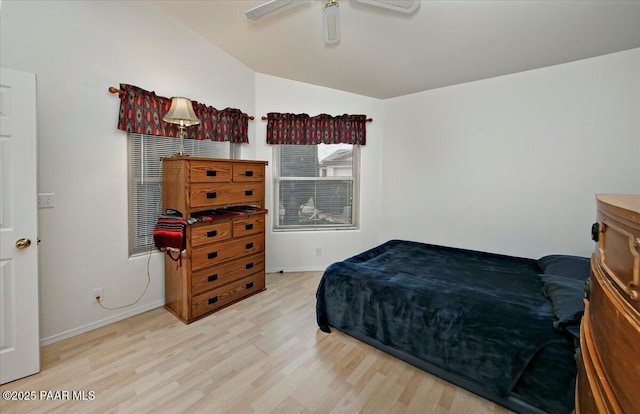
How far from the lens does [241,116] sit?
3389mm

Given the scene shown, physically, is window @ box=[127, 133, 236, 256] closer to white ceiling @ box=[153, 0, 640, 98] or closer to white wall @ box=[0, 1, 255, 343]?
white wall @ box=[0, 1, 255, 343]

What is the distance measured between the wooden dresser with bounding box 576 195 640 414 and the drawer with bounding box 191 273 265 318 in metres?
2.61

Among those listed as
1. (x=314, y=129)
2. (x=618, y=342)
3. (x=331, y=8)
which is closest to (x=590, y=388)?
(x=618, y=342)

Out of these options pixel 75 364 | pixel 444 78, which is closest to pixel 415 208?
pixel 444 78

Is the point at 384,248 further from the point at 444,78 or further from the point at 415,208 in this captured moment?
the point at 444,78

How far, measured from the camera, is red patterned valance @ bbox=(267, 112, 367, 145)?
144 inches

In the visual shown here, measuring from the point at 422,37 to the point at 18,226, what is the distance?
3.33m

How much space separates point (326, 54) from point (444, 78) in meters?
1.41

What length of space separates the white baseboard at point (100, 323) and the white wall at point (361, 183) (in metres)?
1.45

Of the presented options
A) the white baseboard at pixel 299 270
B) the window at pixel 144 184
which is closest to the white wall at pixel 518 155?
the white baseboard at pixel 299 270

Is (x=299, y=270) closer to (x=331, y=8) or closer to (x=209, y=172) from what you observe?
(x=209, y=172)

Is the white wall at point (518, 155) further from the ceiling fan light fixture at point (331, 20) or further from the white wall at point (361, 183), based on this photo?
the ceiling fan light fixture at point (331, 20)

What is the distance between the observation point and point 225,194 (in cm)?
281

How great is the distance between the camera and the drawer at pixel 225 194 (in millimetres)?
2561
